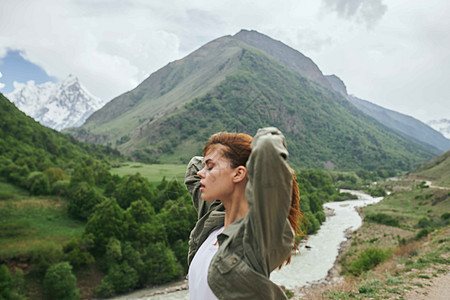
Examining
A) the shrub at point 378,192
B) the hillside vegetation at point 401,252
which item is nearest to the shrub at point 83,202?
the hillside vegetation at point 401,252

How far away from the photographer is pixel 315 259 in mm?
34688

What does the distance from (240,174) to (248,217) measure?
1.29 ft

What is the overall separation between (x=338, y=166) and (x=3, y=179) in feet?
417

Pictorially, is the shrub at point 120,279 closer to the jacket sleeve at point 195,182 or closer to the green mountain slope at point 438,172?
the jacket sleeve at point 195,182

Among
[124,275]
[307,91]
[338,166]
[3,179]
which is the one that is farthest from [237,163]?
[307,91]

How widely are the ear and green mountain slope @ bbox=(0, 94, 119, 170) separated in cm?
5638

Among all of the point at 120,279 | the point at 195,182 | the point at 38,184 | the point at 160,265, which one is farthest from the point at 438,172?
the point at 195,182

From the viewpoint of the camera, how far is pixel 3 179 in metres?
44.1

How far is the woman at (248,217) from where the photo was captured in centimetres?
154

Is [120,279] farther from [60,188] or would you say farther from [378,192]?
[378,192]

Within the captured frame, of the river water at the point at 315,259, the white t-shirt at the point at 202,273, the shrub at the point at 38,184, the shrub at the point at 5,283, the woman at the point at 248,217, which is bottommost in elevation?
the river water at the point at 315,259

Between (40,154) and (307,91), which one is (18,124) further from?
(307,91)

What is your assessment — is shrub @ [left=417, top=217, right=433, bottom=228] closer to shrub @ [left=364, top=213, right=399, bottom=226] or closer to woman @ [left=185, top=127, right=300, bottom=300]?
shrub @ [left=364, top=213, right=399, bottom=226]

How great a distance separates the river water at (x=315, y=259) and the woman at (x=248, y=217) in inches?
1053
